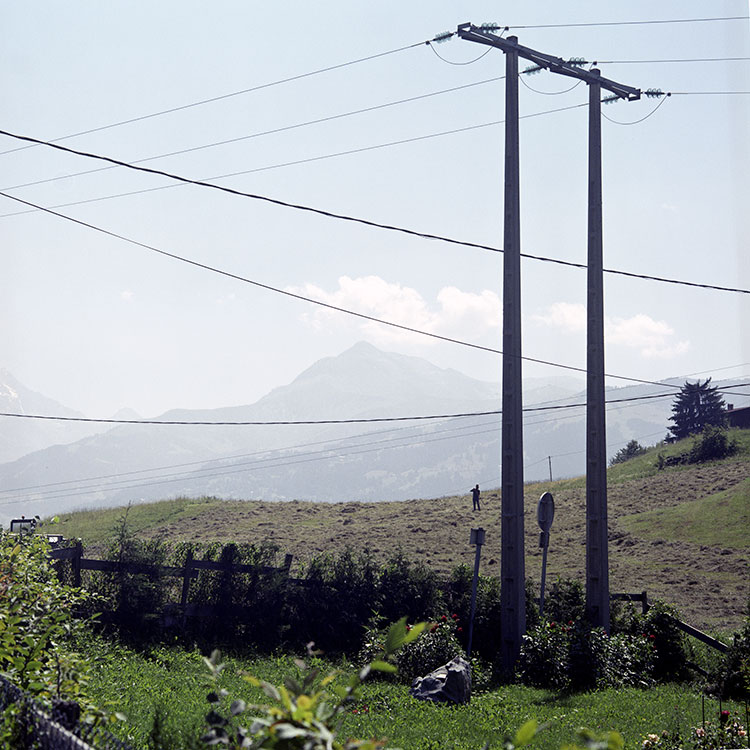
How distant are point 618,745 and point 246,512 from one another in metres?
44.4

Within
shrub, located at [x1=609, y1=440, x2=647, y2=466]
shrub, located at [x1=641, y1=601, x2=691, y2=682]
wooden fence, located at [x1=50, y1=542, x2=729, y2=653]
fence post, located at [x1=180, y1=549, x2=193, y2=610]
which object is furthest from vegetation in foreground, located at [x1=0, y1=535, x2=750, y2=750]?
shrub, located at [x1=609, y1=440, x2=647, y2=466]

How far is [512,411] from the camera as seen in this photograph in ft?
52.9

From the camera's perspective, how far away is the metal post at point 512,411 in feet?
51.5

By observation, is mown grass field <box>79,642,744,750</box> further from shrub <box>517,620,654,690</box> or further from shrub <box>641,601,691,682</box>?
shrub <box>641,601,691,682</box>

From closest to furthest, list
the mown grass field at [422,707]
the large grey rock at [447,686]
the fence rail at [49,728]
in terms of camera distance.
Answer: the fence rail at [49,728]
the mown grass field at [422,707]
the large grey rock at [447,686]

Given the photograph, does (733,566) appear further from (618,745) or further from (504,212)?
(618,745)

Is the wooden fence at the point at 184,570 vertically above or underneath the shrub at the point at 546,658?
above

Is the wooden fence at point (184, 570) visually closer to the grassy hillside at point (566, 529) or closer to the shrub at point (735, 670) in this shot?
the shrub at point (735, 670)

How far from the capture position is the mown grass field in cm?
959

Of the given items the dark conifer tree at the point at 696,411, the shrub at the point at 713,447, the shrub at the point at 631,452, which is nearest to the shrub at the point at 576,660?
the shrub at the point at 713,447

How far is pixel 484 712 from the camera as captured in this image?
38.0ft

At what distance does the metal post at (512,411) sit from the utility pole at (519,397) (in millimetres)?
19

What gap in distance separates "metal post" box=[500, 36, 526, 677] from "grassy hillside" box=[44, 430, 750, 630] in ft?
36.3

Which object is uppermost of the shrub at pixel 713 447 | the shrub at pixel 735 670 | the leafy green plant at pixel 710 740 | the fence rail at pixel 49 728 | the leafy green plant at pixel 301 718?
the shrub at pixel 713 447
